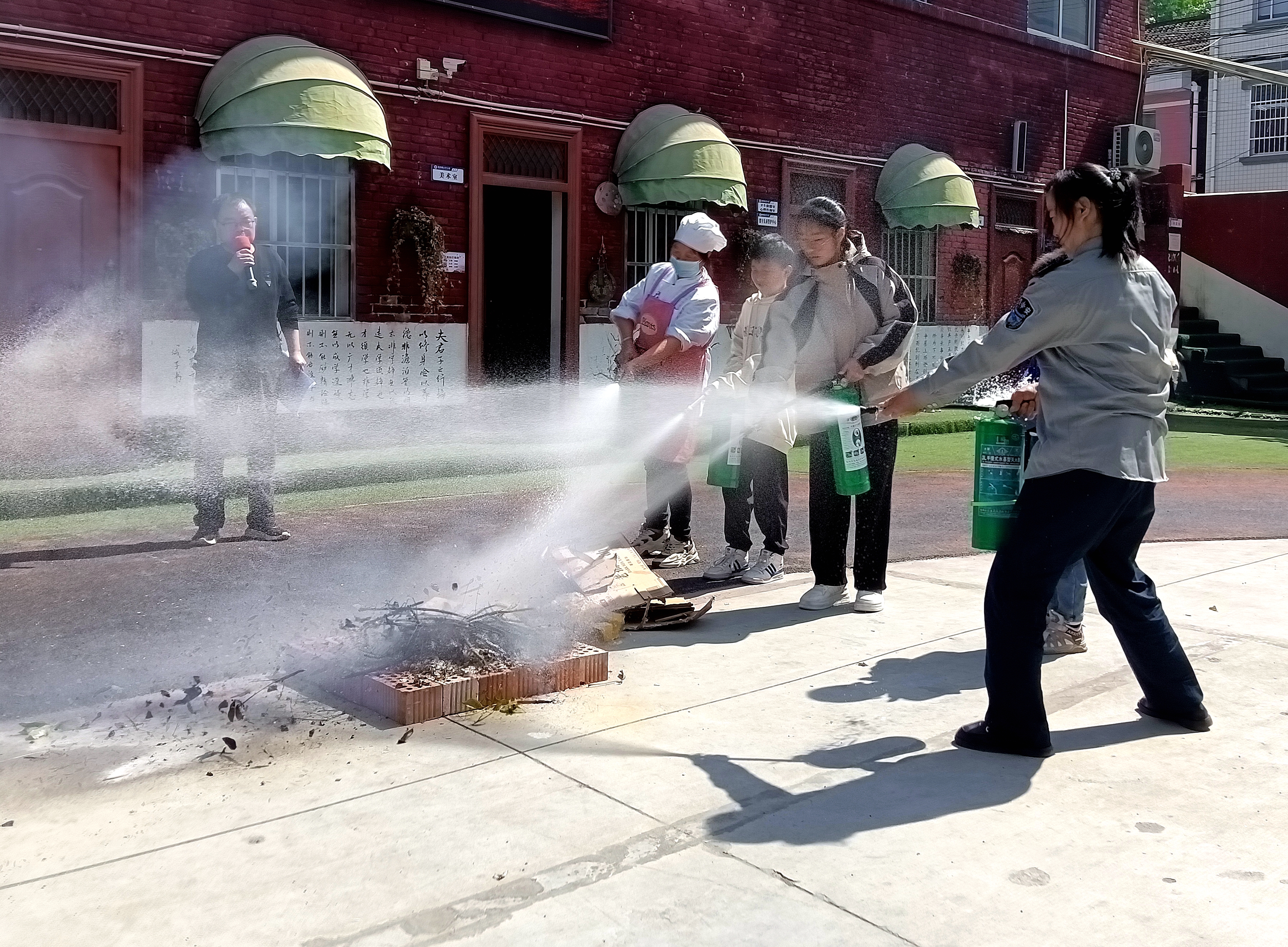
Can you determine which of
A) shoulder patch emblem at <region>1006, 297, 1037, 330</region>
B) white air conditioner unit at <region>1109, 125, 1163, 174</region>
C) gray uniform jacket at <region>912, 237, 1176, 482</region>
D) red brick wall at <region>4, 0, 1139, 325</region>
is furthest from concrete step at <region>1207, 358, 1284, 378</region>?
shoulder patch emblem at <region>1006, 297, 1037, 330</region>

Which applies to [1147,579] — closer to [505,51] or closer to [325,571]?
[325,571]

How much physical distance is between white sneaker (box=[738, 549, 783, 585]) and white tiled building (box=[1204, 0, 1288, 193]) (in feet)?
93.5

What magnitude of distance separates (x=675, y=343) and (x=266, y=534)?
2895mm

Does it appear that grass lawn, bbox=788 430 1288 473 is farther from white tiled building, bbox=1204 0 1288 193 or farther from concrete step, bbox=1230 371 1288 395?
white tiled building, bbox=1204 0 1288 193

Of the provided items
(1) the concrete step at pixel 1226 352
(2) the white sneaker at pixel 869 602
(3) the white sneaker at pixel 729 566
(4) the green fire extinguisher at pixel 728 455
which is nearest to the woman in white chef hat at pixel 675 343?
(4) the green fire extinguisher at pixel 728 455

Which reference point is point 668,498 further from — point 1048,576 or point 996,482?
point 1048,576

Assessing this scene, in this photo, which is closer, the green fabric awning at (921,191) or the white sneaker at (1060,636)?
the white sneaker at (1060,636)

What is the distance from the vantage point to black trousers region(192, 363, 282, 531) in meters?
8.05

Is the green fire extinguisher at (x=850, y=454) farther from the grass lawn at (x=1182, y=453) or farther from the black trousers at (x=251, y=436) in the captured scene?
the grass lawn at (x=1182, y=453)

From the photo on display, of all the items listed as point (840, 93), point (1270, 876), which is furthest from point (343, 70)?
point (1270, 876)

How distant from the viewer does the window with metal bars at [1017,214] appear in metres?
21.0

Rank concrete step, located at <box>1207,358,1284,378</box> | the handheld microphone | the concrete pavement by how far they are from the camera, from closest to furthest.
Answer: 1. the concrete pavement
2. the handheld microphone
3. concrete step, located at <box>1207,358,1284,378</box>

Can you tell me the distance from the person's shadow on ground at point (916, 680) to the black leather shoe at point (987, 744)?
1.66 ft

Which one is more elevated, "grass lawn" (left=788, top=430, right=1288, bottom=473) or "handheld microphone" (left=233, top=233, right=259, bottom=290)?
"handheld microphone" (left=233, top=233, right=259, bottom=290)
